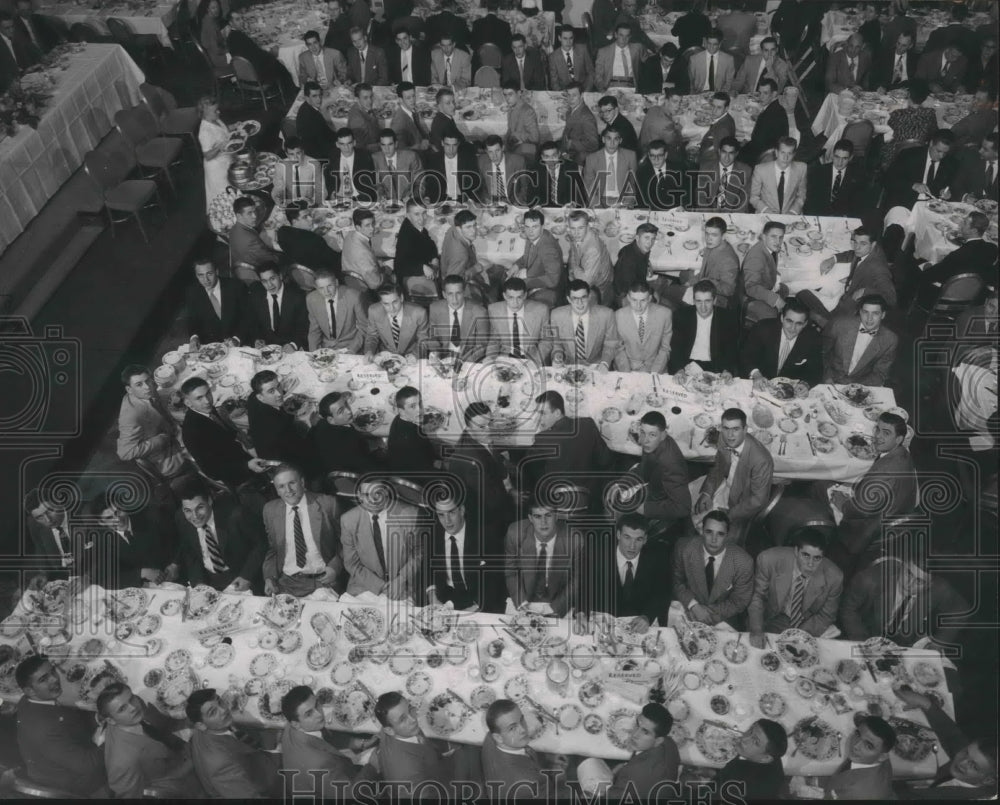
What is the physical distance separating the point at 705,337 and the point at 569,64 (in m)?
4.83

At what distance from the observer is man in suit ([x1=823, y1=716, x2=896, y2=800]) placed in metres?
3.61

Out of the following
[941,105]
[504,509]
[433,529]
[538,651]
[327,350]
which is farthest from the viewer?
[941,105]

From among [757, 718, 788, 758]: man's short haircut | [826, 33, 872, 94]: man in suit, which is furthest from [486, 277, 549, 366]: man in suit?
[826, 33, 872, 94]: man in suit

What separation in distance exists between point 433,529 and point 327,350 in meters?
1.85

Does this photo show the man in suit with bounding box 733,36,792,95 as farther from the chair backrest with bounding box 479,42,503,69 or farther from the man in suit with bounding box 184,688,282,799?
the man in suit with bounding box 184,688,282,799

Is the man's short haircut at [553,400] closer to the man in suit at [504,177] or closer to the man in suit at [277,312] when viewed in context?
the man in suit at [277,312]

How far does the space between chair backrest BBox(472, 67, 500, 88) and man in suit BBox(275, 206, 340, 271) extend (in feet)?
11.5

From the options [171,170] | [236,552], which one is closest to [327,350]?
[236,552]

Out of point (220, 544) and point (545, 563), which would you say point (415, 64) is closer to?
point (220, 544)

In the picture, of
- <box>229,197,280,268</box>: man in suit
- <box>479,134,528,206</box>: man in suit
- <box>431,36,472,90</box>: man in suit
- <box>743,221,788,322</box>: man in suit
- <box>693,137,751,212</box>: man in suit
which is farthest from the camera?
<box>431,36,472,90</box>: man in suit

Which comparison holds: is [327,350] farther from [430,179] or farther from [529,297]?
[430,179]

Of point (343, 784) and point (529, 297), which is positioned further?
point (529, 297)

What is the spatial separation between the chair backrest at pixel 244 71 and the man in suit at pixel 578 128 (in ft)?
12.9

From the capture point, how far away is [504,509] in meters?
5.11
